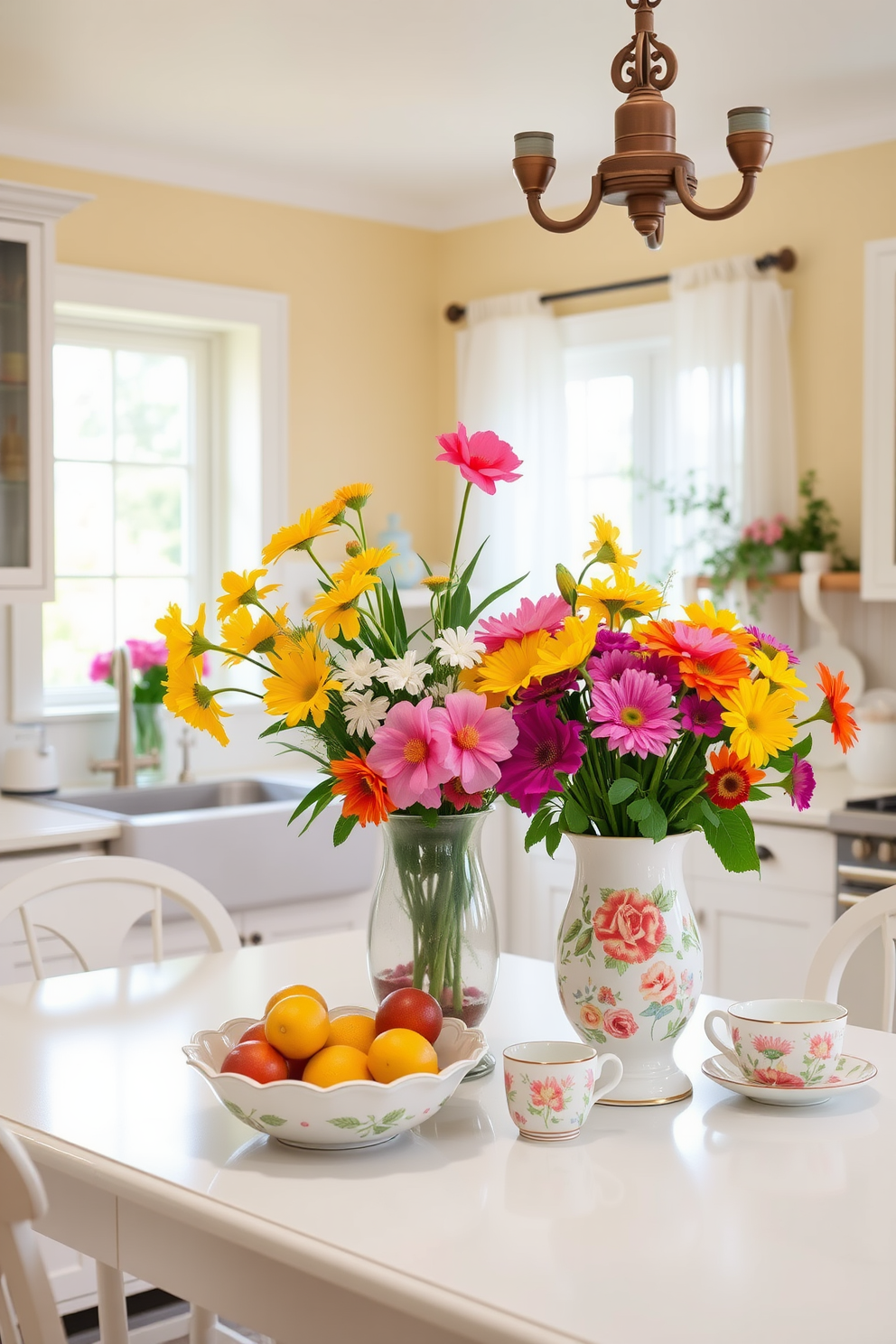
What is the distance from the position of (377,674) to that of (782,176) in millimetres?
2764

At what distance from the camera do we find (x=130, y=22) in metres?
2.87

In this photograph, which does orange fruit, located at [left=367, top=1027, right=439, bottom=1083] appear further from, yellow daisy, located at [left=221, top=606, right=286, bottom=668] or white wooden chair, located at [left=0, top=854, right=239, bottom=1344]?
white wooden chair, located at [left=0, top=854, right=239, bottom=1344]

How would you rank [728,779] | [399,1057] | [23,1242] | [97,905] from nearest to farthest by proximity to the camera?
[23,1242]
[399,1057]
[728,779]
[97,905]

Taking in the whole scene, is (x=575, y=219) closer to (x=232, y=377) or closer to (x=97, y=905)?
(x=97, y=905)

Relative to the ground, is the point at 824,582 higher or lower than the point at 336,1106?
higher

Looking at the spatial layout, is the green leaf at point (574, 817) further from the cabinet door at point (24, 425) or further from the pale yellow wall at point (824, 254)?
the pale yellow wall at point (824, 254)

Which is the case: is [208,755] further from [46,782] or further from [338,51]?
[338,51]

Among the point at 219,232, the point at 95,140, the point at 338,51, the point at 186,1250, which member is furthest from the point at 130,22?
the point at 186,1250

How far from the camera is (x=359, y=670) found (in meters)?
1.35

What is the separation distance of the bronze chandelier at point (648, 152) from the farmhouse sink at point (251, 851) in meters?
1.72

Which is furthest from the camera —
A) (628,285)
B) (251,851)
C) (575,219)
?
(628,285)

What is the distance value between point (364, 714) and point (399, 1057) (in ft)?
1.01

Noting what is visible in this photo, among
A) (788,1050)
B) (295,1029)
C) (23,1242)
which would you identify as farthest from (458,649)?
(23,1242)

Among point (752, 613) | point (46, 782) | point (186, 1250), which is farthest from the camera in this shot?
point (752, 613)
